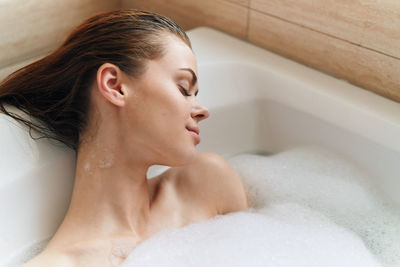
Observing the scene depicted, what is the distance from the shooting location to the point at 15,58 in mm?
1554

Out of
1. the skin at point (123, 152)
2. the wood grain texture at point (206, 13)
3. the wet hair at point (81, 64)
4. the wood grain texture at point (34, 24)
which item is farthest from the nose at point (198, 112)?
the wood grain texture at point (34, 24)

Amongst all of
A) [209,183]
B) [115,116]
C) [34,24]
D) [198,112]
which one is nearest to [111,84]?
[115,116]

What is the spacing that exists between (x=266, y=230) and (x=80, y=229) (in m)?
0.41

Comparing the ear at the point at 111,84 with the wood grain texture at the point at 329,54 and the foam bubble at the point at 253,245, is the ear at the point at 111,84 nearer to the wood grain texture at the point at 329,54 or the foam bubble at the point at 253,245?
the foam bubble at the point at 253,245

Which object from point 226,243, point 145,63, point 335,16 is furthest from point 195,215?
point 335,16

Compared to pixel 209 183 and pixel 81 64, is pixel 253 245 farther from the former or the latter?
pixel 81 64

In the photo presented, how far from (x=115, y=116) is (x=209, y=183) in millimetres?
282

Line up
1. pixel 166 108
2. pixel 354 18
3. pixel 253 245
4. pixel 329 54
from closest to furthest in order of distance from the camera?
pixel 166 108 < pixel 253 245 < pixel 354 18 < pixel 329 54

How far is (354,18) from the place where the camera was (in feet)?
4.13

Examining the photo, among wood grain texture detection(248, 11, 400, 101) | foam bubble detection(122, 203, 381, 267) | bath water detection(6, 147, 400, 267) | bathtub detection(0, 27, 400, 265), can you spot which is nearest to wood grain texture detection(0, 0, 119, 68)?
bathtub detection(0, 27, 400, 265)

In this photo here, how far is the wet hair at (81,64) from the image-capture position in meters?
0.96

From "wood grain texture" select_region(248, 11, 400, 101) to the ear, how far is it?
0.64 metres

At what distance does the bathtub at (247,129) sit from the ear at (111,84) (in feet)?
0.76

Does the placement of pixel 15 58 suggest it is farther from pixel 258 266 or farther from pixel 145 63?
pixel 258 266
